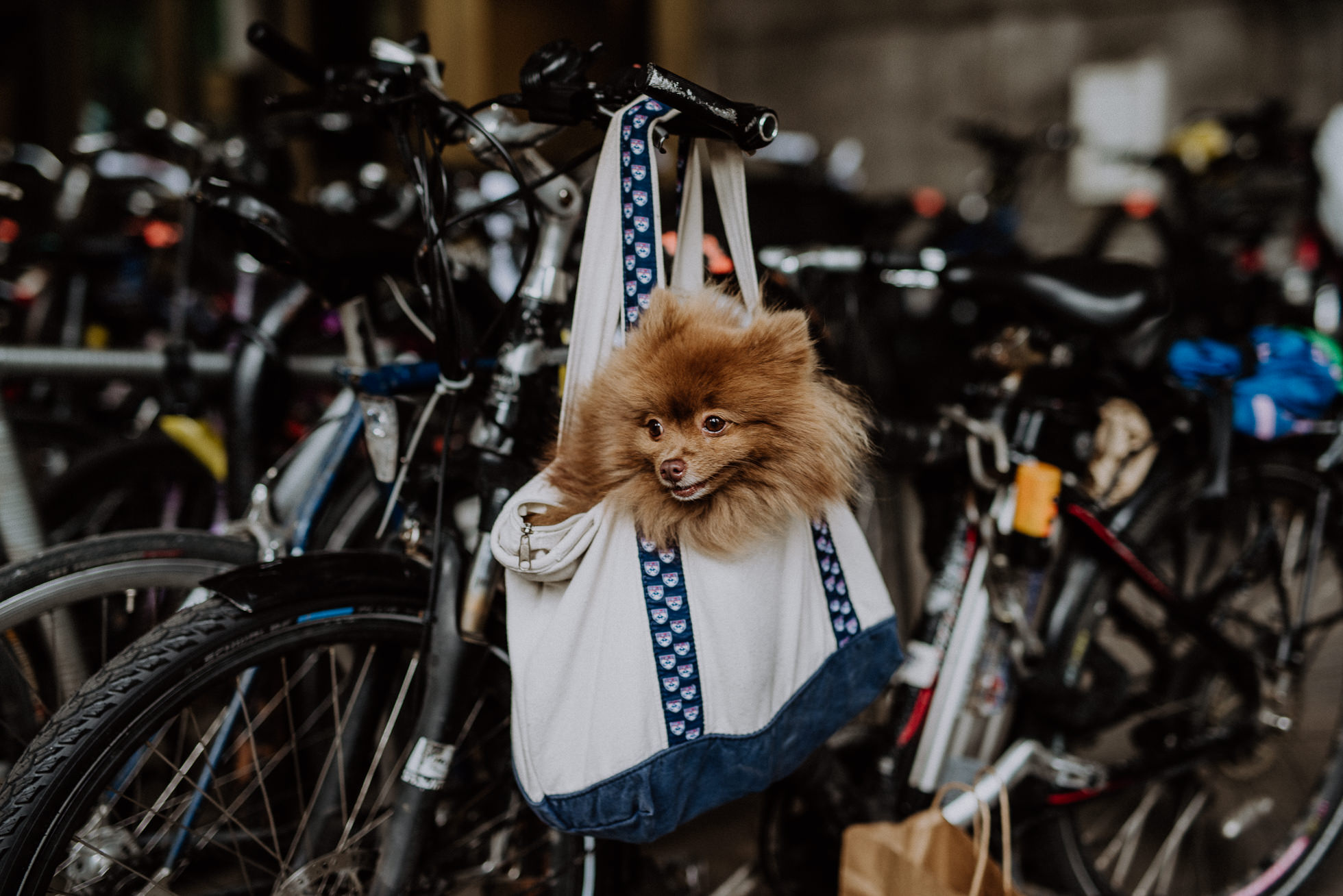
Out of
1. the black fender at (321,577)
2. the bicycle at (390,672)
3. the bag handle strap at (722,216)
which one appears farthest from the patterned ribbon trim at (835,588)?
the black fender at (321,577)

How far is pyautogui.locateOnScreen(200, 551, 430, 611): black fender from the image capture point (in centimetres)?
127

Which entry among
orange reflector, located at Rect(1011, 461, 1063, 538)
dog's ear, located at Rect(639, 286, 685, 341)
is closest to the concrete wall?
orange reflector, located at Rect(1011, 461, 1063, 538)

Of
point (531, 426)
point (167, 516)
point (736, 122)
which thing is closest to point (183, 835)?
point (531, 426)

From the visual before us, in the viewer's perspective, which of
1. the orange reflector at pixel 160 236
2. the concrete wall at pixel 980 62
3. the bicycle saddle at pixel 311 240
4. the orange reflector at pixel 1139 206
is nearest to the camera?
the bicycle saddle at pixel 311 240

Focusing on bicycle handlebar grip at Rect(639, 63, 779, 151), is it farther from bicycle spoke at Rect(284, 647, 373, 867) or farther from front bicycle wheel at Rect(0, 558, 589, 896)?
bicycle spoke at Rect(284, 647, 373, 867)

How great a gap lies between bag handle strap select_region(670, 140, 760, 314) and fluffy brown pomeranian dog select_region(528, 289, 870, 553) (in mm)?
109

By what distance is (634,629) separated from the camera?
1.19 meters

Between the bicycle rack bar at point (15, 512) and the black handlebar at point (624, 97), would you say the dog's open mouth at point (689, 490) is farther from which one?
the bicycle rack bar at point (15, 512)

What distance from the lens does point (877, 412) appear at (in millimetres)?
1459

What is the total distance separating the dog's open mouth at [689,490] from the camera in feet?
3.85

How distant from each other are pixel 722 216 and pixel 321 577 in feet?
2.56

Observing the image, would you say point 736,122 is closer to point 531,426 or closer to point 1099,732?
point 531,426

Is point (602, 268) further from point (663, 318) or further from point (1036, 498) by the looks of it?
point (1036, 498)

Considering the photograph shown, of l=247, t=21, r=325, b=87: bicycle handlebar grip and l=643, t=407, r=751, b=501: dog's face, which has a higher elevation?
l=247, t=21, r=325, b=87: bicycle handlebar grip
